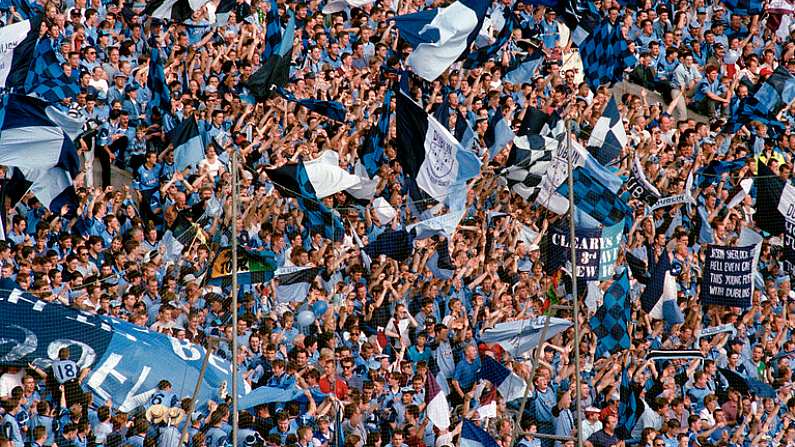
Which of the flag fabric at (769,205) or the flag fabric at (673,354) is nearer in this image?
the flag fabric at (673,354)

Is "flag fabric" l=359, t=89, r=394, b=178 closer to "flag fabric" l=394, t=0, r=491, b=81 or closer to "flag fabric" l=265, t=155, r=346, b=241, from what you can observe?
"flag fabric" l=265, t=155, r=346, b=241

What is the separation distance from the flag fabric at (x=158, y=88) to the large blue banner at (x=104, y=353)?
473 centimetres

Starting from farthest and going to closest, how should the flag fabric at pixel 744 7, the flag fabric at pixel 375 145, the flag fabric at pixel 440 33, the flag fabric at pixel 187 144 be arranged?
the flag fabric at pixel 744 7 → the flag fabric at pixel 440 33 → the flag fabric at pixel 375 145 → the flag fabric at pixel 187 144

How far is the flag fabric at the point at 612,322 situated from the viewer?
71.4 ft

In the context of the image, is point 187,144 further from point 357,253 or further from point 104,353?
point 104,353

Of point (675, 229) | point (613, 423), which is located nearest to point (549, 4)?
point (675, 229)

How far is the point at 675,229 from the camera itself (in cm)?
2373

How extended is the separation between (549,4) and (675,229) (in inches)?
199

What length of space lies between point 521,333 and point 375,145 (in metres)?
3.99

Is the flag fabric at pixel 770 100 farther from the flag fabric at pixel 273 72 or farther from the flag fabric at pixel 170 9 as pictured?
the flag fabric at pixel 170 9

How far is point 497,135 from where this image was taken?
24609 mm

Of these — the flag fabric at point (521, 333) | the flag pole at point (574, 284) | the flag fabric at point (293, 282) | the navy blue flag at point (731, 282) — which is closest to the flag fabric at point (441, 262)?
the flag fabric at point (521, 333)

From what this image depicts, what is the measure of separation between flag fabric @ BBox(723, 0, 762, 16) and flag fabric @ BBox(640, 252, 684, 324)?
6.84 metres

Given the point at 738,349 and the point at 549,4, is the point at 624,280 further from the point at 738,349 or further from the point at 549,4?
the point at 549,4
